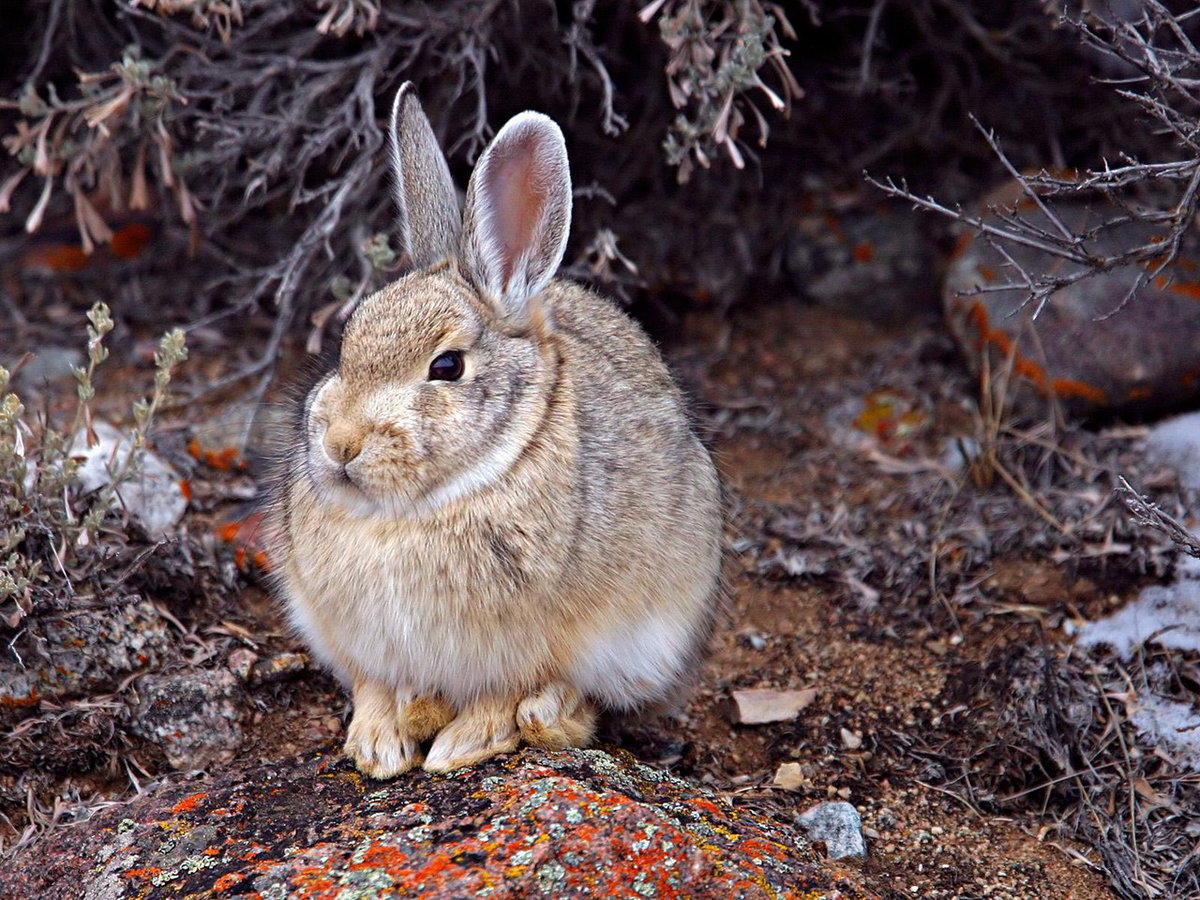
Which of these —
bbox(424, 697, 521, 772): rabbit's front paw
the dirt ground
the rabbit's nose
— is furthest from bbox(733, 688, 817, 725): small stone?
the rabbit's nose

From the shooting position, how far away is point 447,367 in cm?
381

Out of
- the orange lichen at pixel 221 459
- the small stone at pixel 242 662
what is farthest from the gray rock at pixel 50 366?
the small stone at pixel 242 662

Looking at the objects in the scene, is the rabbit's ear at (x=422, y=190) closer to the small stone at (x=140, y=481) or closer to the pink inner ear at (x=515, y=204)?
the pink inner ear at (x=515, y=204)

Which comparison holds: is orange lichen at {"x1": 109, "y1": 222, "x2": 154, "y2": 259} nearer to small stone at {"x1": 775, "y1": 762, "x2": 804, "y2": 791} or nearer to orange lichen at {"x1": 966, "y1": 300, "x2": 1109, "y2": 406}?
orange lichen at {"x1": 966, "y1": 300, "x2": 1109, "y2": 406}

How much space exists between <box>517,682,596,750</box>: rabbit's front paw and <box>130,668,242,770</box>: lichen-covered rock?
1.07 m

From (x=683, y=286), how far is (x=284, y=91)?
90.7 inches

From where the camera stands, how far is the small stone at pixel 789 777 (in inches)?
175

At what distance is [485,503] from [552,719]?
28.1 inches

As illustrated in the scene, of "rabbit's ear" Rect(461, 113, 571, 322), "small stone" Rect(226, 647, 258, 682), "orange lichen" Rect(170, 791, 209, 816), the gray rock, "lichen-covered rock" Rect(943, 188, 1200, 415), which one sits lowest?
"lichen-covered rock" Rect(943, 188, 1200, 415)

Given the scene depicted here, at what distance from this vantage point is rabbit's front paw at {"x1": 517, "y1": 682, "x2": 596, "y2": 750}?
3947mm

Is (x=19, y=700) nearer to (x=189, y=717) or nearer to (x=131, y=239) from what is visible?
(x=189, y=717)

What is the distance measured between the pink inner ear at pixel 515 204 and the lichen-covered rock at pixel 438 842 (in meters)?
1.53

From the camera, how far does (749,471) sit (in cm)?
641

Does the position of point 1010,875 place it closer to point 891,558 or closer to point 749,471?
point 891,558
